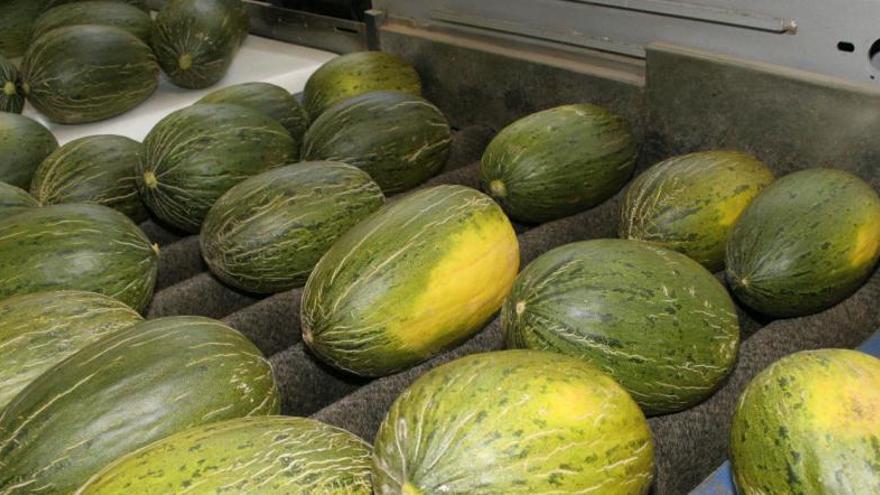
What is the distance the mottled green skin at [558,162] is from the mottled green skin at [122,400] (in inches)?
35.9

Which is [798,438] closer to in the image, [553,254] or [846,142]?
[553,254]

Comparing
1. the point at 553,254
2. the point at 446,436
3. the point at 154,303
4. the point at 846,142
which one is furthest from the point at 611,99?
the point at 446,436

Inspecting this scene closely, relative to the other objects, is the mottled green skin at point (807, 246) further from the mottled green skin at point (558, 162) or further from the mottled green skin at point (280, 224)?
the mottled green skin at point (280, 224)

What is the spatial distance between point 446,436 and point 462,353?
0.61 m

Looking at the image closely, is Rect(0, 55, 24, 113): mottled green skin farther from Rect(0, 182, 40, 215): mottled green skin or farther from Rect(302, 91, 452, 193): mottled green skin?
Rect(302, 91, 452, 193): mottled green skin

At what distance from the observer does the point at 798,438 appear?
1.15m

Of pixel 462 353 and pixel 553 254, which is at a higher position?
pixel 553 254

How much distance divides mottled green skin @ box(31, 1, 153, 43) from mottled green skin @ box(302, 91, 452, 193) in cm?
119

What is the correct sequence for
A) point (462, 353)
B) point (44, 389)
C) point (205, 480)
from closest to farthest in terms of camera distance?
point (205, 480) → point (44, 389) → point (462, 353)

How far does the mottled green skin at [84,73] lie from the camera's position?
2.88m

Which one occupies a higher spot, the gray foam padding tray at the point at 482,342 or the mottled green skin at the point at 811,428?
the mottled green skin at the point at 811,428

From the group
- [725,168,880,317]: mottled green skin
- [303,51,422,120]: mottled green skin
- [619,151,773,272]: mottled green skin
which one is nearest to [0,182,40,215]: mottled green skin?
[303,51,422,120]: mottled green skin

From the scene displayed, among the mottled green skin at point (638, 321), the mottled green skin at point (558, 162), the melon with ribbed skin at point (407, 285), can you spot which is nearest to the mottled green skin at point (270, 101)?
the mottled green skin at point (558, 162)

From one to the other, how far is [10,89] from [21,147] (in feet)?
1.81
